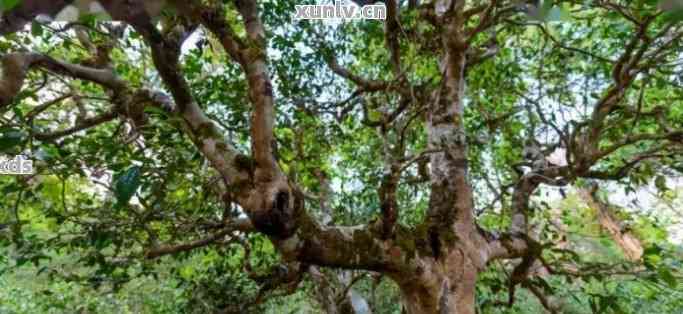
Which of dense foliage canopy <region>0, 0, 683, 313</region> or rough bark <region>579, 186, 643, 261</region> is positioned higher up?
dense foliage canopy <region>0, 0, 683, 313</region>

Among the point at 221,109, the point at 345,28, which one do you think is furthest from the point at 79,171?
the point at 345,28

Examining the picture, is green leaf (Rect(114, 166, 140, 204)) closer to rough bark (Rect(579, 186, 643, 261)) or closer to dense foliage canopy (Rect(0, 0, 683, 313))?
dense foliage canopy (Rect(0, 0, 683, 313))

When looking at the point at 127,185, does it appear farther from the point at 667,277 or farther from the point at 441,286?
the point at 667,277

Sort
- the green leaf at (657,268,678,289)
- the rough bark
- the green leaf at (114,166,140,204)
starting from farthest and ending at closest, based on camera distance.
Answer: the rough bark → the green leaf at (657,268,678,289) → the green leaf at (114,166,140,204)

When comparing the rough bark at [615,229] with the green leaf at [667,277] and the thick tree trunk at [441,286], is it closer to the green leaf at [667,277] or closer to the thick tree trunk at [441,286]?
the green leaf at [667,277]

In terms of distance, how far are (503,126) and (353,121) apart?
1.14m

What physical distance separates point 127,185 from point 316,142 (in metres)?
1.96

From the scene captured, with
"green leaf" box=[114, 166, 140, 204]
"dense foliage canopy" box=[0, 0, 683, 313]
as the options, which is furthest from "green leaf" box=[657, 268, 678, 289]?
"green leaf" box=[114, 166, 140, 204]

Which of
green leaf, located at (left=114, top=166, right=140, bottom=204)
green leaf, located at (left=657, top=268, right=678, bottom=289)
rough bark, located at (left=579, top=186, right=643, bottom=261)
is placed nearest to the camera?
green leaf, located at (left=114, top=166, right=140, bottom=204)

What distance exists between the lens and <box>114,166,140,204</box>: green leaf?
99cm

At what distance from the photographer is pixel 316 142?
9.62ft

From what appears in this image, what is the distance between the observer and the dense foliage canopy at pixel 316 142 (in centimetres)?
141

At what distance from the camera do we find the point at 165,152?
5.61ft

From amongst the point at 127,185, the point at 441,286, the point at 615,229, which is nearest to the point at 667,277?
the point at 441,286
